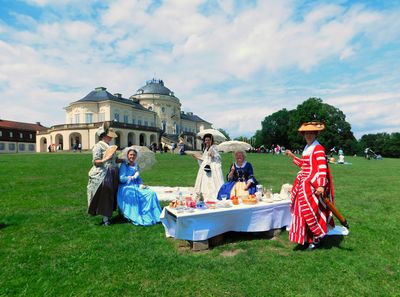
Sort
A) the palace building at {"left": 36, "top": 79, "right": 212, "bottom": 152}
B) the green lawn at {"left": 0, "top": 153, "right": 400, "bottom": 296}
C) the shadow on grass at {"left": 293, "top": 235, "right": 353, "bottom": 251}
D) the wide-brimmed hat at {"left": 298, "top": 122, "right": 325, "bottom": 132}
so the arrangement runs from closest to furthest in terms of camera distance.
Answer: the green lawn at {"left": 0, "top": 153, "right": 400, "bottom": 296}
the wide-brimmed hat at {"left": 298, "top": 122, "right": 325, "bottom": 132}
the shadow on grass at {"left": 293, "top": 235, "right": 353, "bottom": 251}
the palace building at {"left": 36, "top": 79, "right": 212, "bottom": 152}

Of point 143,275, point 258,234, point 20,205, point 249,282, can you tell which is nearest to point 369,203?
point 258,234

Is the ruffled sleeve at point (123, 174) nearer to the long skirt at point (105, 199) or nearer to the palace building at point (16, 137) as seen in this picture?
the long skirt at point (105, 199)

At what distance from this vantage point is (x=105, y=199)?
20.9 feet

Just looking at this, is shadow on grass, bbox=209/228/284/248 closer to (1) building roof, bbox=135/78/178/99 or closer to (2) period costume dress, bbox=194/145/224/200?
(2) period costume dress, bbox=194/145/224/200

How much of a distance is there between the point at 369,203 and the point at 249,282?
6.42 meters

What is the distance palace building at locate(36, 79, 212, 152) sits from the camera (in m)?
49.9

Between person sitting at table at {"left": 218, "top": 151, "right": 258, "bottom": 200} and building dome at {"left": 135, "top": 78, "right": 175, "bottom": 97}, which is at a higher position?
building dome at {"left": 135, "top": 78, "right": 175, "bottom": 97}

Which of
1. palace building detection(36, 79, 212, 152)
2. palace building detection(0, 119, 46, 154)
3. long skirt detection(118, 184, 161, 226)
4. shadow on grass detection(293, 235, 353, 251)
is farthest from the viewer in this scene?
palace building detection(0, 119, 46, 154)

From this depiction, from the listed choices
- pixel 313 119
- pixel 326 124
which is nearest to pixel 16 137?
pixel 313 119

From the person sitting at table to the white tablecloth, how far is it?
85cm

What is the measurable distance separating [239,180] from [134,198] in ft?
7.65

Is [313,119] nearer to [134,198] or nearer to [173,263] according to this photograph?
[134,198]

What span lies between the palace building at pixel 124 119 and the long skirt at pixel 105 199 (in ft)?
112

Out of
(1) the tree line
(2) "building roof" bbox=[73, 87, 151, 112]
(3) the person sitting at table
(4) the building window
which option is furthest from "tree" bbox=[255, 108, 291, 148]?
(3) the person sitting at table
